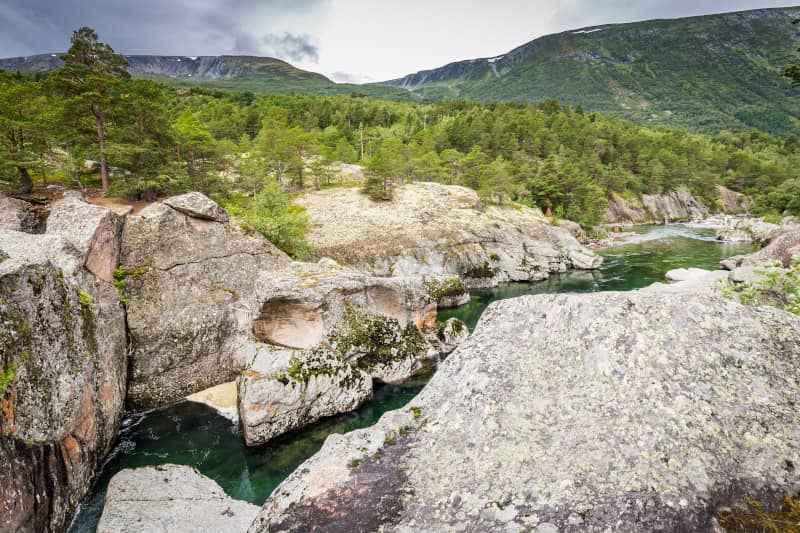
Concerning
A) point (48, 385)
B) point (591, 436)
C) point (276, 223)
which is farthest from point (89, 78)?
point (591, 436)

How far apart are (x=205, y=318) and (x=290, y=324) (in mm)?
4390

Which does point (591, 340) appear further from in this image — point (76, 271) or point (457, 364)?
point (76, 271)

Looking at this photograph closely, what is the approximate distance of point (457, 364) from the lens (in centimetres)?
602

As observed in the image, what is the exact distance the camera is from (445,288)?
28.2 metres

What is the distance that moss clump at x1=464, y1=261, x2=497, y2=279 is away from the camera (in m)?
35.6

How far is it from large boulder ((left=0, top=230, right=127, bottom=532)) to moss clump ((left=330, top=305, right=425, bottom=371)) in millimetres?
8237

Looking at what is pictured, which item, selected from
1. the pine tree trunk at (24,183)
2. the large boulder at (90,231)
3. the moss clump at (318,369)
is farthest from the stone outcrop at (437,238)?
the pine tree trunk at (24,183)

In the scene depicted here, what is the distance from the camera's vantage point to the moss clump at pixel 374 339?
16172 millimetres

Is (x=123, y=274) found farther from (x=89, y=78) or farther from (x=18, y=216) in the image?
(x=89, y=78)

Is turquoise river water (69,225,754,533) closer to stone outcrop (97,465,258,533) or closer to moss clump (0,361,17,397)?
stone outcrop (97,465,258,533)

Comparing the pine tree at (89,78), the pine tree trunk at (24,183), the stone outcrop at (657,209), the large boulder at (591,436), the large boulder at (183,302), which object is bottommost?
the stone outcrop at (657,209)

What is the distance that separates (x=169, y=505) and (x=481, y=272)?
3082 cm

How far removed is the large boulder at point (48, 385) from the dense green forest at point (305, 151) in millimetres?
13639

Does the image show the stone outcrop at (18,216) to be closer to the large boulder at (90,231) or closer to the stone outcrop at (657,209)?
the large boulder at (90,231)
